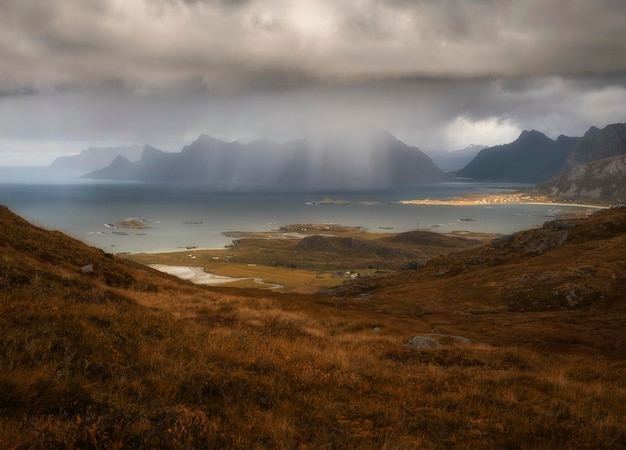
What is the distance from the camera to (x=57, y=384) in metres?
6.58

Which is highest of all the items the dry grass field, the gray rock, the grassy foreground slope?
the grassy foreground slope

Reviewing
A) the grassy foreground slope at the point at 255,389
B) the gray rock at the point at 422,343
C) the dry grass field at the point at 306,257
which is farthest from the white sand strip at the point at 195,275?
the gray rock at the point at 422,343

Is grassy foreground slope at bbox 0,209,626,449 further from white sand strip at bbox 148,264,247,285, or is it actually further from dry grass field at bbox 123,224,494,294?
white sand strip at bbox 148,264,247,285

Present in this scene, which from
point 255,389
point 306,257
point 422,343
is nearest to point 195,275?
point 306,257

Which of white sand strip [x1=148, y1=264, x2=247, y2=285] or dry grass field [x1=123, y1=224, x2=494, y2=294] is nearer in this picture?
white sand strip [x1=148, y1=264, x2=247, y2=285]

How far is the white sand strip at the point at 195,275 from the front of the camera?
94.4 metres

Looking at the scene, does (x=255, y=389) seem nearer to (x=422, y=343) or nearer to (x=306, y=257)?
(x=422, y=343)

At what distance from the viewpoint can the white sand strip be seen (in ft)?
310

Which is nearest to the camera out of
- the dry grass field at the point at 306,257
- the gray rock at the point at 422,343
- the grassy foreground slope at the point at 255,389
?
the grassy foreground slope at the point at 255,389

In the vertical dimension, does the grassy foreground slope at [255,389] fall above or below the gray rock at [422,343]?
above

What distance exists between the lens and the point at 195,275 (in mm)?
100562

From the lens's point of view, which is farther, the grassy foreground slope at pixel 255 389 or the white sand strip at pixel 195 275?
the white sand strip at pixel 195 275

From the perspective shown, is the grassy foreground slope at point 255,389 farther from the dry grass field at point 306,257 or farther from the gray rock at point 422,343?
the dry grass field at point 306,257

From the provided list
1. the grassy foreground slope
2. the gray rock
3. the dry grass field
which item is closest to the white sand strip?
the dry grass field
